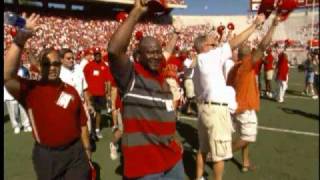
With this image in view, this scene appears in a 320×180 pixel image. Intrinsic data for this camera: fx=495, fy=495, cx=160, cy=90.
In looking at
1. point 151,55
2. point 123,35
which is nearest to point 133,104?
point 151,55

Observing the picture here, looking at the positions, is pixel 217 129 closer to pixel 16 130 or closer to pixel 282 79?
pixel 16 130

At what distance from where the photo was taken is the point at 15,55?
3512 millimetres

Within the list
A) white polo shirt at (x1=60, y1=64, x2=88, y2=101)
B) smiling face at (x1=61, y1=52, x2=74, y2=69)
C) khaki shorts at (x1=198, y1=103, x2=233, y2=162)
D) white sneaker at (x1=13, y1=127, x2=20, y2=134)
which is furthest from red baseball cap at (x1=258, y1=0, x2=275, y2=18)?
white sneaker at (x1=13, y1=127, x2=20, y2=134)

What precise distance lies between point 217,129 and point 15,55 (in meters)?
2.81

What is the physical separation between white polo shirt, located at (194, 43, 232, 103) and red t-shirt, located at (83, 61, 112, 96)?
4.77 metres

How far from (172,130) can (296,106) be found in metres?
11.5

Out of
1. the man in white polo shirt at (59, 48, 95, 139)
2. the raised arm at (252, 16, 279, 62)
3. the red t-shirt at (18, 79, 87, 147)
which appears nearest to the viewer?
the red t-shirt at (18, 79, 87, 147)

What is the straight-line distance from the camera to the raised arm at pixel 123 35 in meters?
3.09

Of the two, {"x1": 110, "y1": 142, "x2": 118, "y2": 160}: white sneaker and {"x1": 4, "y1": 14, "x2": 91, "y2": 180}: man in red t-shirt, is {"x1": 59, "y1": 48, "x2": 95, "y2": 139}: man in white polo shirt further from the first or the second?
{"x1": 4, "y1": 14, "x2": 91, "y2": 180}: man in red t-shirt

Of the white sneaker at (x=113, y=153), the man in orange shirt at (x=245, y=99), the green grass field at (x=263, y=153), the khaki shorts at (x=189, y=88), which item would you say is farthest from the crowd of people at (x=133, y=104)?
the khaki shorts at (x=189, y=88)

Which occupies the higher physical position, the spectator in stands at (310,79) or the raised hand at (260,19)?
the raised hand at (260,19)

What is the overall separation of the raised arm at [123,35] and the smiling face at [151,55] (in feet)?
1.31

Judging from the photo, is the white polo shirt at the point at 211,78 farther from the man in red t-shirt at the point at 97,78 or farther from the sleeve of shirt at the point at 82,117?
the man in red t-shirt at the point at 97,78

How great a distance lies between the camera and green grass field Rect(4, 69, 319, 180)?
22.7 ft
